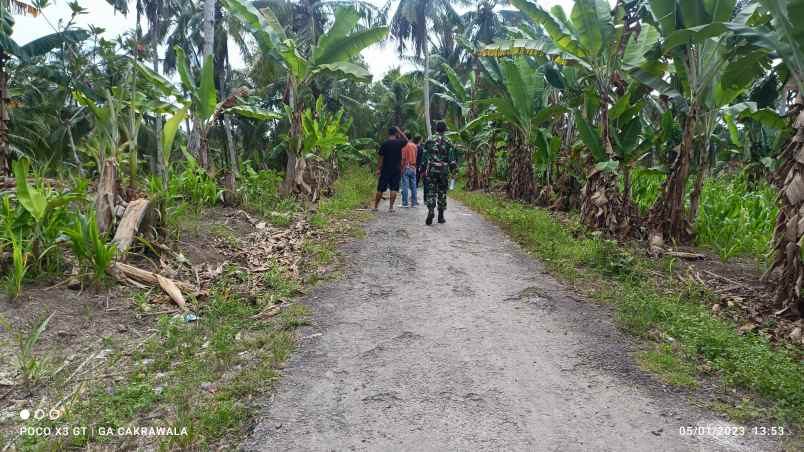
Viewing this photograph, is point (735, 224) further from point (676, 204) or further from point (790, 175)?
point (790, 175)

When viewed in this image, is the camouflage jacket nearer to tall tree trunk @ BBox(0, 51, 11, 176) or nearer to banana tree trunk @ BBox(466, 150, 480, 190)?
tall tree trunk @ BBox(0, 51, 11, 176)

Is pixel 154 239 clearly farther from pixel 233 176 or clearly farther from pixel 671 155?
pixel 671 155

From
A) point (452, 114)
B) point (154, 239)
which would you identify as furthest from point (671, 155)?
point (452, 114)

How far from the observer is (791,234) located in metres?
4.66

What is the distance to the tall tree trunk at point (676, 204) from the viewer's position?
697 centimetres

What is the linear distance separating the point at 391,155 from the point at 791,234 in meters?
6.77

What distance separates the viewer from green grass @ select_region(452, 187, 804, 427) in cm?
338

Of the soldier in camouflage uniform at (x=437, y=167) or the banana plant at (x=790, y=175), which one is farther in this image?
the soldier in camouflage uniform at (x=437, y=167)

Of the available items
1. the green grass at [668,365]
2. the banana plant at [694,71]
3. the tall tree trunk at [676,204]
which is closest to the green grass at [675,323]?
the green grass at [668,365]

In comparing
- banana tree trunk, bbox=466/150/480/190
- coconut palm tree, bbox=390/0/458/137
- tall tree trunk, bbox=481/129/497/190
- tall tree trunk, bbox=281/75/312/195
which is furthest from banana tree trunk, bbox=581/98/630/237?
coconut palm tree, bbox=390/0/458/137

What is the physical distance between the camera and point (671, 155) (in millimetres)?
9602

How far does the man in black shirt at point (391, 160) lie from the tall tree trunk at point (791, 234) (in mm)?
6446

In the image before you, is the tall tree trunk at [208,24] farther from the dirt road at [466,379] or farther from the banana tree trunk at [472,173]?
the dirt road at [466,379]

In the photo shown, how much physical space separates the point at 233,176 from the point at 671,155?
8397 mm
